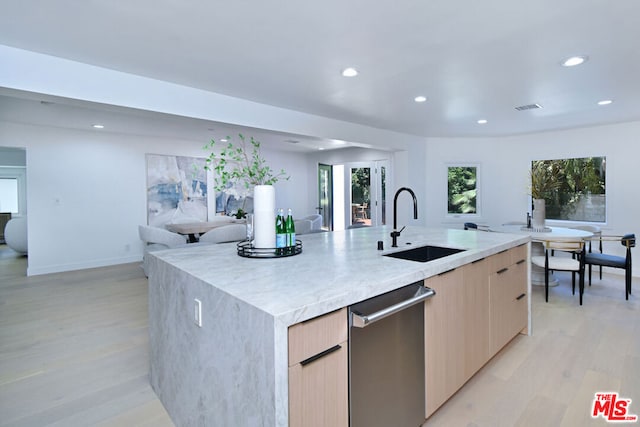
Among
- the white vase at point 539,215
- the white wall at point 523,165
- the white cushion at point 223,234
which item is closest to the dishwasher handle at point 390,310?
the white cushion at point 223,234

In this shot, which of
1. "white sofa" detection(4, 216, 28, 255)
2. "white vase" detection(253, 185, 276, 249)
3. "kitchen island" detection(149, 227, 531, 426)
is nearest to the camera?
"kitchen island" detection(149, 227, 531, 426)

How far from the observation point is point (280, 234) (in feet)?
6.59

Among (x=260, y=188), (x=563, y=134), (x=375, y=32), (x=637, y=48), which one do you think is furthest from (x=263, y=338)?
(x=563, y=134)

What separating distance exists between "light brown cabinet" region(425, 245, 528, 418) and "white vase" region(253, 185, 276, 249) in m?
0.92

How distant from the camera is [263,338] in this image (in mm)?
1085

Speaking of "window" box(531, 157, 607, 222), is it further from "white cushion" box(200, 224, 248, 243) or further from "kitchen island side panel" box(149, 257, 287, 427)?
"kitchen island side panel" box(149, 257, 287, 427)

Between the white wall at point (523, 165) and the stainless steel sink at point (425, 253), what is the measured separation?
443 cm

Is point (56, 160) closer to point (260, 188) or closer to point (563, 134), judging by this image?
point (260, 188)

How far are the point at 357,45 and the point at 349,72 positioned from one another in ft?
1.78

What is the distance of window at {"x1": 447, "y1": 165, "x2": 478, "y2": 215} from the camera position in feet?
22.1

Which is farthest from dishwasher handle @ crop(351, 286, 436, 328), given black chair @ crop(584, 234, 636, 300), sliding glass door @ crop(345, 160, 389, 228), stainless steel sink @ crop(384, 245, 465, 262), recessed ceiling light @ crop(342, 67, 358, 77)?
sliding glass door @ crop(345, 160, 389, 228)

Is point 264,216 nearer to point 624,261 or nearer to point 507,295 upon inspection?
point 507,295

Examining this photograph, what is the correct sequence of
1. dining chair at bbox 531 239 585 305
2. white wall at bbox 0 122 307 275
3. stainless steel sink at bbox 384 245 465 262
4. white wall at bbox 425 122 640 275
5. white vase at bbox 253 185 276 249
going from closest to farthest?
white vase at bbox 253 185 276 249, stainless steel sink at bbox 384 245 465 262, dining chair at bbox 531 239 585 305, white wall at bbox 425 122 640 275, white wall at bbox 0 122 307 275

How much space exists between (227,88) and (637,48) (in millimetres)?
3545
